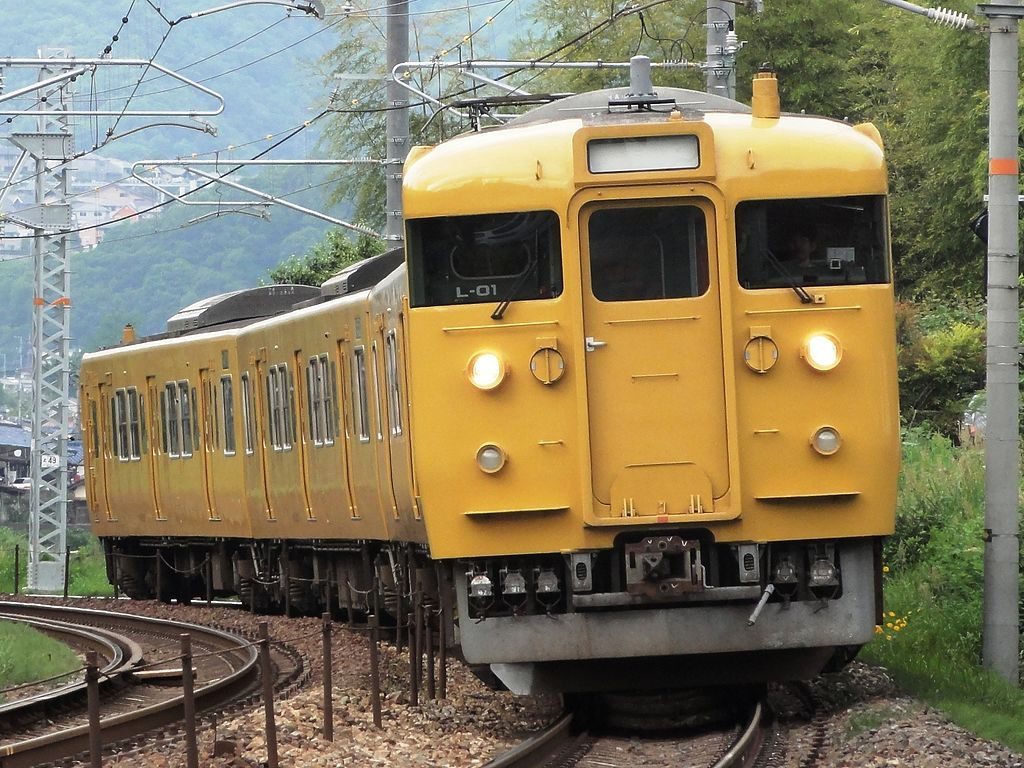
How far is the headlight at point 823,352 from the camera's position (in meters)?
10.4

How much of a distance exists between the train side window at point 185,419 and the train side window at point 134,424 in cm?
171

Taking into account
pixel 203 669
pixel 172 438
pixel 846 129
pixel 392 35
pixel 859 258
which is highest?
pixel 392 35

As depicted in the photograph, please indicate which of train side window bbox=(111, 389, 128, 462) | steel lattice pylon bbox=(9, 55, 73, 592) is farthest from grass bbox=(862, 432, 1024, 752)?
steel lattice pylon bbox=(9, 55, 73, 592)

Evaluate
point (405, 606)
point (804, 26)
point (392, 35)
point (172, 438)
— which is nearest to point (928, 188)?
point (804, 26)

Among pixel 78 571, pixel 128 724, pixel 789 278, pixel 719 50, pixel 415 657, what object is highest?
pixel 719 50

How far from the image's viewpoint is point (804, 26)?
40906 millimetres

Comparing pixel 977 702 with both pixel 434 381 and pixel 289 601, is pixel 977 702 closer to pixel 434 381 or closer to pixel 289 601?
pixel 434 381

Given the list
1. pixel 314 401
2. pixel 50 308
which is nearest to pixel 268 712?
pixel 314 401

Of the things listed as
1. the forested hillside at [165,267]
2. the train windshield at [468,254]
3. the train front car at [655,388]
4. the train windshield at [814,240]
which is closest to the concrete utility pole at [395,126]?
the train windshield at [468,254]

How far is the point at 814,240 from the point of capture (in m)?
10.6

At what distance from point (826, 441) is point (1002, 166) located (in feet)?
9.44

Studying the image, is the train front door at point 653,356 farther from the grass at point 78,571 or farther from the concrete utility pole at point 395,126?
the grass at point 78,571

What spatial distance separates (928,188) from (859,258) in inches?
1099

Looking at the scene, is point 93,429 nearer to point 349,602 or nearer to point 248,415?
point 248,415
